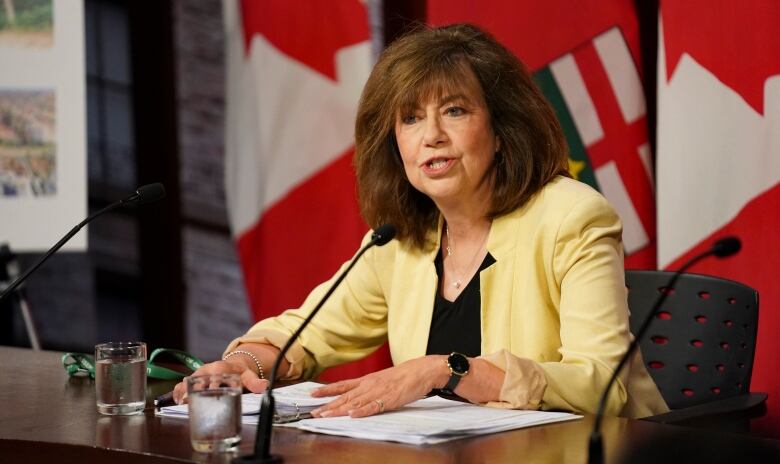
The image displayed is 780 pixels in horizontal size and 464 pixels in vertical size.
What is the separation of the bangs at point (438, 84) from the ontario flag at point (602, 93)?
2.73 feet

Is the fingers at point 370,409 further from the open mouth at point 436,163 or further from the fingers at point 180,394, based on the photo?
the open mouth at point 436,163

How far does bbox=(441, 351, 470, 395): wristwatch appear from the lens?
1.82m

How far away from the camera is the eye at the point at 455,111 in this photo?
2271 mm

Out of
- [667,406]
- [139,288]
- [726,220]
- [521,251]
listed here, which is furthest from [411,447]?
[139,288]

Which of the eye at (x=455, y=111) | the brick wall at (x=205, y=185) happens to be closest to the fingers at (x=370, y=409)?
the eye at (x=455, y=111)

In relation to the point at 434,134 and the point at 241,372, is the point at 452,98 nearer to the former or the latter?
the point at 434,134

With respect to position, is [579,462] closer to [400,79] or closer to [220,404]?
[220,404]

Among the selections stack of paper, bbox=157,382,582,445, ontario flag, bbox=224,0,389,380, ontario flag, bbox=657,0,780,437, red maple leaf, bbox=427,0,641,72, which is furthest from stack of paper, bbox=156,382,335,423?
ontario flag, bbox=224,0,389,380

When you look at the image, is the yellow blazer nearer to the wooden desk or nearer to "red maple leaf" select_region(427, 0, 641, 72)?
the wooden desk

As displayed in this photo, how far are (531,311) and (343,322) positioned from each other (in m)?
0.52

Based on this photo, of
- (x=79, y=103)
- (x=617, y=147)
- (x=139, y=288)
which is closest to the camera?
(x=617, y=147)

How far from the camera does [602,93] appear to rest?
308 centimetres

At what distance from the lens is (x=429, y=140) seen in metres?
2.24

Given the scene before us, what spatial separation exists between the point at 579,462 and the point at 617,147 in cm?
178
